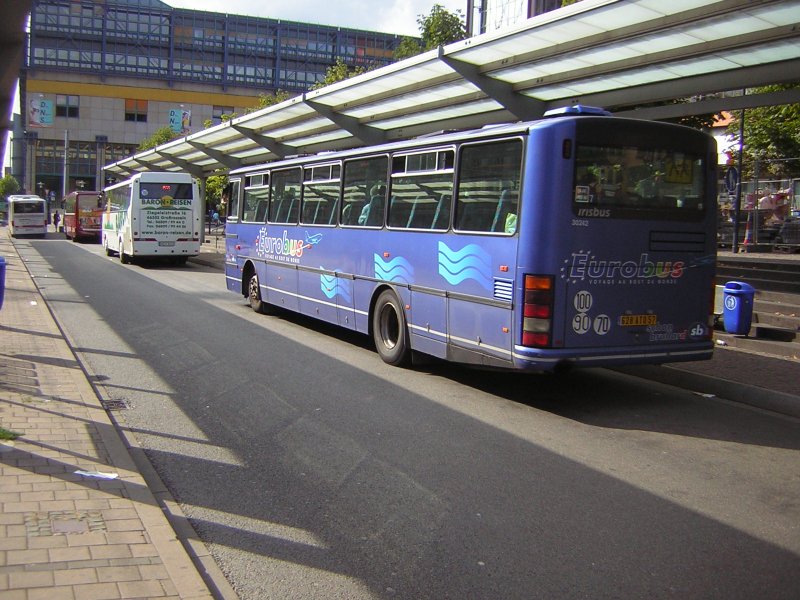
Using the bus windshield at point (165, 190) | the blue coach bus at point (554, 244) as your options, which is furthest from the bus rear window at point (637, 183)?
the bus windshield at point (165, 190)

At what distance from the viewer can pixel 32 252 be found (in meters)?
35.4

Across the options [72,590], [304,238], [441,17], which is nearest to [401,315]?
[304,238]

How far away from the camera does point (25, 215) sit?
2028 inches

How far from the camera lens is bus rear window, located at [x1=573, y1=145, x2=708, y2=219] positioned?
7.87m

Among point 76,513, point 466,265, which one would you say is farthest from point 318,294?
point 76,513

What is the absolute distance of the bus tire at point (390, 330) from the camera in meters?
10.2

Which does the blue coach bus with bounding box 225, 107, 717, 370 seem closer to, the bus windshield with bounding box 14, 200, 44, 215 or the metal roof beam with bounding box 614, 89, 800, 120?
the metal roof beam with bounding box 614, 89, 800, 120

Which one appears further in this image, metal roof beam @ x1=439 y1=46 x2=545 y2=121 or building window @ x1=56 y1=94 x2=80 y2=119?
building window @ x1=56 y1=94 x2=80 y2=119

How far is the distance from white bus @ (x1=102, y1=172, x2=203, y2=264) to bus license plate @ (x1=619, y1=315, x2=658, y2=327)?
22544 mm

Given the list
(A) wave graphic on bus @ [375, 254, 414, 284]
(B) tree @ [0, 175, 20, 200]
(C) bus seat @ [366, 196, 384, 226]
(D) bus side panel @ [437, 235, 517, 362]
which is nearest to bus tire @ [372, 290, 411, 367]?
(A) wave graphic on bus @ [375, 254, 414, 284]

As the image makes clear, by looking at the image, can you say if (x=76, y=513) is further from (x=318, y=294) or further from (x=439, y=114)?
(x=439, y=114)

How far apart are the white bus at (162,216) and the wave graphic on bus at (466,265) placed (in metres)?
20.7

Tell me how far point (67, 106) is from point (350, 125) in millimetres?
74765

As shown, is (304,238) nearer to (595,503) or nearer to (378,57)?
(595,503)
